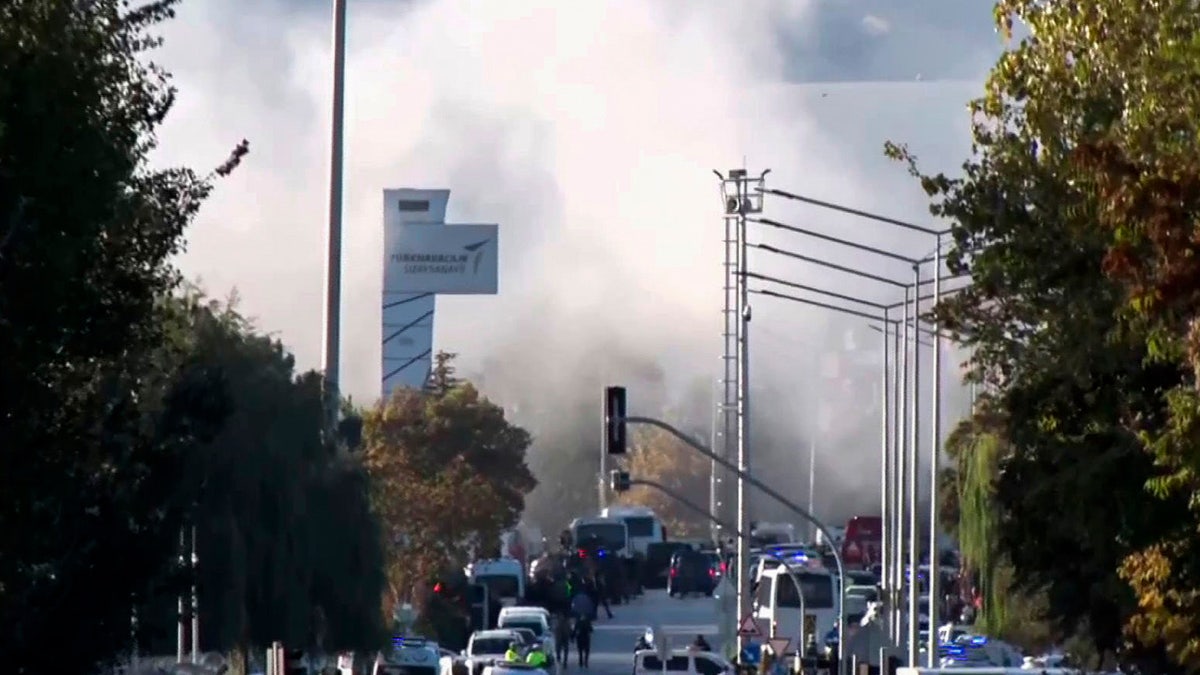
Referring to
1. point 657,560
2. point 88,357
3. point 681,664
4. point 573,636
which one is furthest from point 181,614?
point 657,560

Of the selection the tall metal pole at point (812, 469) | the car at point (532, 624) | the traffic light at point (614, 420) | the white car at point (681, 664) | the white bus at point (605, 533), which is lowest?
the white car at point (681, 664)

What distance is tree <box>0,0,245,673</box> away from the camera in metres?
16.4

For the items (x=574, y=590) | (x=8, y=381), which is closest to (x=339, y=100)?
(x=8, y=381)

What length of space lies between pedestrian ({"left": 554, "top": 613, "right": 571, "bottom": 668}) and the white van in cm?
922

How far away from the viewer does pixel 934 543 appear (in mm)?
43812

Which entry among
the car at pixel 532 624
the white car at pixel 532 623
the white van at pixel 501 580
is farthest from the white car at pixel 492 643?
the white van at pixel 501 580

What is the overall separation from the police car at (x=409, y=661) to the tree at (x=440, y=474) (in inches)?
571

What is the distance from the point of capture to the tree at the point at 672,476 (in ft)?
491

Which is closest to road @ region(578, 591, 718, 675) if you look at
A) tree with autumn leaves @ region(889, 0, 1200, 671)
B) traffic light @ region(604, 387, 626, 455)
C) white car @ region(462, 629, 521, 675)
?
white car @ region(462, 629, 521, 675)

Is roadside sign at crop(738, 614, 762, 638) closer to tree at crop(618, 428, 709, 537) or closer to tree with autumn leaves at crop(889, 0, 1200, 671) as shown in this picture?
tree with autumn leaves at crop(889, 0, 1200, 671)

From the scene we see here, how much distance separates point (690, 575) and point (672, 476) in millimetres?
62199

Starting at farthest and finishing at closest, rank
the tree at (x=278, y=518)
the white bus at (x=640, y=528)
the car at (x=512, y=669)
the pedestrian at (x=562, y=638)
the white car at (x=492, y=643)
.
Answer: the white bus at (x=640, y=528)
the pedestrian at (x=562, y=638)
the white car at (x=492, y=643)
the car at (x=512, y=669)
the tree at (x=278, y=518)

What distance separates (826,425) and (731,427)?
52.7 meters

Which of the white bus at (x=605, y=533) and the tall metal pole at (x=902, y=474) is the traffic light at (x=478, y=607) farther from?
the white bus at (x=605, y=533)
